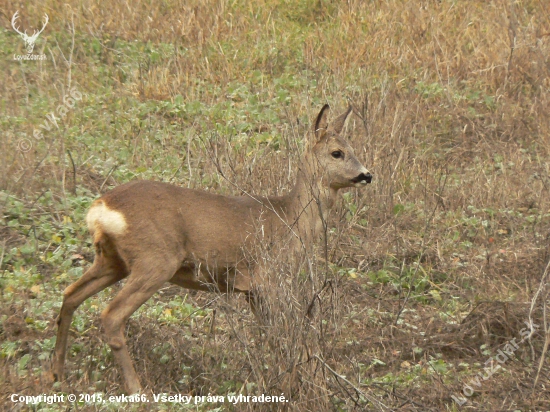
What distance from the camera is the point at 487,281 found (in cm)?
722

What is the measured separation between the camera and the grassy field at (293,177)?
18.0 ft

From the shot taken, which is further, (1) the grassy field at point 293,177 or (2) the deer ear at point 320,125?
(2) the deer ear at point 320,125

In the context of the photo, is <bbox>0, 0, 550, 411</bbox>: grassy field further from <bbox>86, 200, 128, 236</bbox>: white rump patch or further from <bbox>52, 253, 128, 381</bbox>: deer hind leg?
<bbox>86, 200, 128, 236</bbox>: white rump patch

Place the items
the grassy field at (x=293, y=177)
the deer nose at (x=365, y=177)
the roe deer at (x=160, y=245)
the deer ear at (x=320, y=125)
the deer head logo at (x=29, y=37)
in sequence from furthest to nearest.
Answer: the deer head logo at (x=29, y=37) → the deer ear at (x=320, y=125) → the deer nose at (x=365, y=177) → the roe deer at (x=160, y=245) → the grassy field at (x=293, y=177)

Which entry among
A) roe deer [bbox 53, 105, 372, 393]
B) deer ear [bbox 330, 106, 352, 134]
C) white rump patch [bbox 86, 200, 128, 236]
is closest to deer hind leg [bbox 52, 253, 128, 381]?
roe deer [bbox 53, 105, 372, 393]

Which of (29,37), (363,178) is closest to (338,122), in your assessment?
(363,178)

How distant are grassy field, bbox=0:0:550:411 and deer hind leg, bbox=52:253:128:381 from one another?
22cm

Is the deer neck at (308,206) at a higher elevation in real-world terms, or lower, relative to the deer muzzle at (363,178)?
lower

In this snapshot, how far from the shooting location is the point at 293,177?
7.80 metres

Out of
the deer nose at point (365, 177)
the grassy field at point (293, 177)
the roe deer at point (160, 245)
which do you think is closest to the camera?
the grassy field at point (293, 177)

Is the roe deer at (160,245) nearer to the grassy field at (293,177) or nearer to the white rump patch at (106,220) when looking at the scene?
the white rump patch at (106,220)

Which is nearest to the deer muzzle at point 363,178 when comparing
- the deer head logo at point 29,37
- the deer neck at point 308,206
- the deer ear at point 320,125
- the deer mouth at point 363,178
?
the deer mouth at point 363,178

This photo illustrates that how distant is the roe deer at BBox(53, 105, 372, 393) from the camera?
5660 mm

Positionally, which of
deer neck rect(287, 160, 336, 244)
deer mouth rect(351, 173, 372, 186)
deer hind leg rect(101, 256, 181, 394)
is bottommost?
deer hind leg rect(101, 256, 181, 394)
